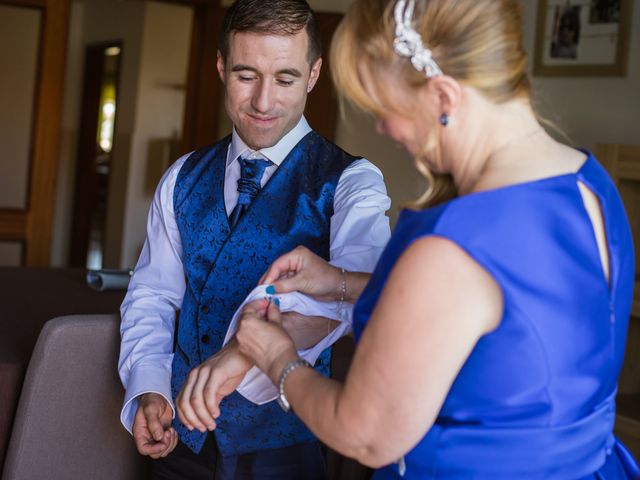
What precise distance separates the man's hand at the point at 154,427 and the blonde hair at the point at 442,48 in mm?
785

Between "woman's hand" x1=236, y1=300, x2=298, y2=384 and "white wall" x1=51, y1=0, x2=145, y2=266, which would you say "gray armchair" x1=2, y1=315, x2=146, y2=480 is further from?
"white wall" x1=51, y1=0, x2=145, y2=266

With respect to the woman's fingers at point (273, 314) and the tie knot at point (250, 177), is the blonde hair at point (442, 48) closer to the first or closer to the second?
the woman's fingers at point (273, 314)

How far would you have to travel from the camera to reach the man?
1.73 metres

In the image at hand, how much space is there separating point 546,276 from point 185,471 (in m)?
0.97

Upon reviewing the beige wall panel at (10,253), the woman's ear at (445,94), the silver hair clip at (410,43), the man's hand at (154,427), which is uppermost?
the silver hair clip at (410,43)

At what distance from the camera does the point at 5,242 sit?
5.72 metres

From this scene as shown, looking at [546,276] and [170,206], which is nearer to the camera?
[546,276]

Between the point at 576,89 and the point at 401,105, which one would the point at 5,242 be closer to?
the point at 576,89

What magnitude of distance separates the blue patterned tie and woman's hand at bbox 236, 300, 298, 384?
485mm

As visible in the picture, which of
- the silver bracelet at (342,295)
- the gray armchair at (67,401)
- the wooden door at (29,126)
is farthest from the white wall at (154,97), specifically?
the silver bracelet at (342,295)

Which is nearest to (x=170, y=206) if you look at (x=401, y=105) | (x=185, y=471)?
(x=185, y=471)

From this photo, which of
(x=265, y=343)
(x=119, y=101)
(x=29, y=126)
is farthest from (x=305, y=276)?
(x=119, y=101)

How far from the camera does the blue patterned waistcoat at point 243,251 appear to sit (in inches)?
69.0

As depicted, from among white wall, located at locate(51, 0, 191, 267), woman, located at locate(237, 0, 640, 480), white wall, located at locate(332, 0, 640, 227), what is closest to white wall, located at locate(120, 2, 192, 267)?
white wall, located at locate(51, 0, 191, 267)
